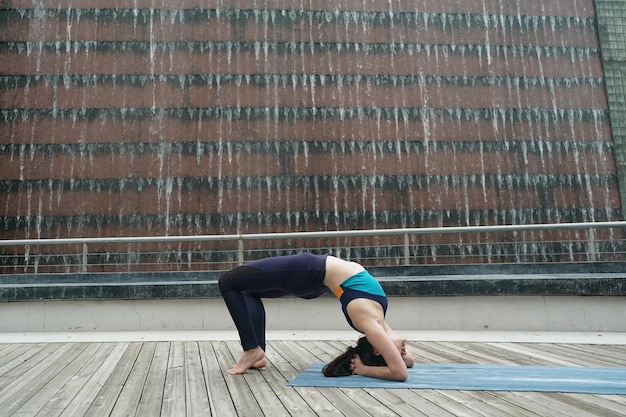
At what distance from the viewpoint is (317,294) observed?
396cm

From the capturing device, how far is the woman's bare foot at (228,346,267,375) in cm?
396

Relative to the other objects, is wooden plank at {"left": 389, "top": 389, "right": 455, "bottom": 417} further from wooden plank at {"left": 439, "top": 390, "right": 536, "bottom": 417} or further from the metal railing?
the metal railing

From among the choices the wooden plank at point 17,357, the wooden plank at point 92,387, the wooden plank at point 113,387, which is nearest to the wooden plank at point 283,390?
the wooden plank at point 113,387

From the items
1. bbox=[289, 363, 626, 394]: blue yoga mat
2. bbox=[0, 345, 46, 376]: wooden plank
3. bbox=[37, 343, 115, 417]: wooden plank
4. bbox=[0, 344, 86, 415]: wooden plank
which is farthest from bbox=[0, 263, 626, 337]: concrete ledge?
bbox=[289, 363, 626, 394]: blue yoga mat

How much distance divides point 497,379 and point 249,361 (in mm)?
1950

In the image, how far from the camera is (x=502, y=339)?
5977mm

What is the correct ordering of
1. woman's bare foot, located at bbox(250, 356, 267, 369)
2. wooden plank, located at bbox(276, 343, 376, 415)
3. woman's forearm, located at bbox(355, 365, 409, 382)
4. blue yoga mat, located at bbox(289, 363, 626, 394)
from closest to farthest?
wooden plank, located at bbox(276, 343, 376, 415) → blue yoga mat, located at bbox(289, 363, 626, 394) → woman's forearm, located at bbox(355, 365, 409, 382) → woman's bare foot, located at bbox(250, 356, 267, 369)

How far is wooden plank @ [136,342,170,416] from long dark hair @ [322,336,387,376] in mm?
1251

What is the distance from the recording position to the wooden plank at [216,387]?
9.38 ft

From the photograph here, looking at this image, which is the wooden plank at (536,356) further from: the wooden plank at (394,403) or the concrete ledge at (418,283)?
the wooden plank at (394,403)

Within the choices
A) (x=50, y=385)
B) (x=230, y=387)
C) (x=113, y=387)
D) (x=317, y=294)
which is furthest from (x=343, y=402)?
(x=50, y=385)

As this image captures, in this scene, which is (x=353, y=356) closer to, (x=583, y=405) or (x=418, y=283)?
(x=583, y=405)

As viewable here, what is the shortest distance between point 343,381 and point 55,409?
1.90 meters

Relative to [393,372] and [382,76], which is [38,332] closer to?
[393,372]
